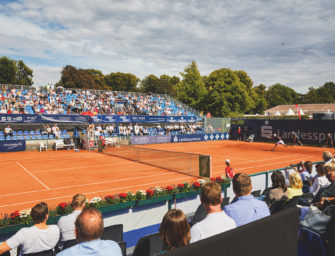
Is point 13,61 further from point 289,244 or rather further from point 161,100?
point 289,244

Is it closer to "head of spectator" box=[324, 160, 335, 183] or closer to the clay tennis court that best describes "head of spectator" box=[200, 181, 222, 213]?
"head of spectator" box=[324, 160, 335, 183]

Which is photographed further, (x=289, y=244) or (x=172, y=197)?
(x=172, y=197)

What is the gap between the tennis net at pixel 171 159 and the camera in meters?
14.6

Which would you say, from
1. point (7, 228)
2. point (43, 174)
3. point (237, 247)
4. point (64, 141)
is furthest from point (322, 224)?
point (64, 141)

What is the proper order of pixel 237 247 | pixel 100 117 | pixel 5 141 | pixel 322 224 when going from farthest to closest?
pixel 100 117, pixel 5 141, pixel 322 224, pixel 237 247

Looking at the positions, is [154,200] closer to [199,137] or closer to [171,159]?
[171,159]

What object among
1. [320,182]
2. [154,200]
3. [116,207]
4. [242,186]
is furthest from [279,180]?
[116,207]

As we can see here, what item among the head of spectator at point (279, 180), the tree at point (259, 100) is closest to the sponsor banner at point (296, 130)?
the head of spectator at point (279, 180)

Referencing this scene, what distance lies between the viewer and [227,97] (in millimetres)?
60250

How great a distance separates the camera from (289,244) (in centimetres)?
207

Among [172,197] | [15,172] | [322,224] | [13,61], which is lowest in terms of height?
[15,172]

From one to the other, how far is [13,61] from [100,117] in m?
49.0

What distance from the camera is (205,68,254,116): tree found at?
6025 centimetres

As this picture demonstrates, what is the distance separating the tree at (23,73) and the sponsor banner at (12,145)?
163 ft
